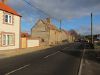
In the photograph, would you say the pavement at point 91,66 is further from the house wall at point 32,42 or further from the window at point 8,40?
the house wall at point 32,42

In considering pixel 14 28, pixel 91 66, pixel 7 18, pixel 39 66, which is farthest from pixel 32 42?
pixel 39 66

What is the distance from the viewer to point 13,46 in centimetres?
4422

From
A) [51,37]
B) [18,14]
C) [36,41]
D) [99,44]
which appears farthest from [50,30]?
[18,14]

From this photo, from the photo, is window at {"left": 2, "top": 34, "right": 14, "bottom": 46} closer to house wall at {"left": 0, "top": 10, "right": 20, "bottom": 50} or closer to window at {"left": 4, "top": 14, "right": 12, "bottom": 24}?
house wall at {"left": 0, "top": 10, "right": 20, "bottom": 50}

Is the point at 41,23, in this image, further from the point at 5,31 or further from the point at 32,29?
the point at 5,31

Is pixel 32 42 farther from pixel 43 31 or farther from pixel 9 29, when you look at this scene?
pixel 43 31

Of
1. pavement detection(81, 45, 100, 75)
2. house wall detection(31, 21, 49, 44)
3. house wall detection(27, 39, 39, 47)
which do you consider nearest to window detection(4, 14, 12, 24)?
house wall detection(27, 39, 39, 47)

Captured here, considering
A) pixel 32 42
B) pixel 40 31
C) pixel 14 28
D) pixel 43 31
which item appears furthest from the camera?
pixel 40 31

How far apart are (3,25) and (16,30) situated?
5029 mm

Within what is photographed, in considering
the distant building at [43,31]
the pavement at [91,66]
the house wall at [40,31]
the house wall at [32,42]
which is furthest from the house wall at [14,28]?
the house wall at [40,31]

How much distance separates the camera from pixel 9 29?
42.7m

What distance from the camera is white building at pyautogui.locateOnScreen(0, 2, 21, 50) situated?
4028 centimetres

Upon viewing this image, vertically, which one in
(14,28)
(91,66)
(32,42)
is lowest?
(91,66)

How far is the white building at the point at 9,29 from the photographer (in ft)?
132
